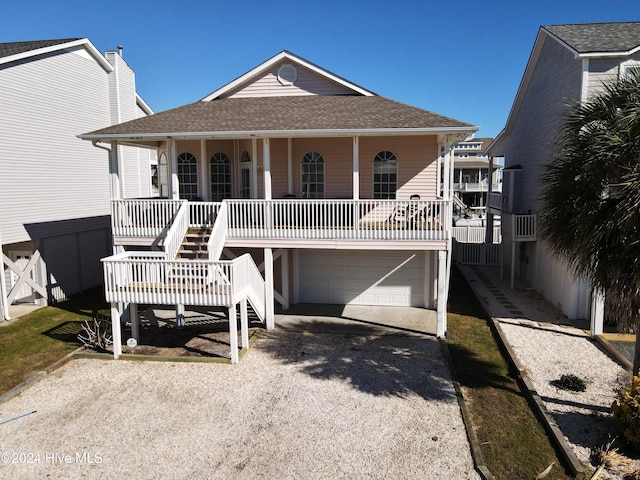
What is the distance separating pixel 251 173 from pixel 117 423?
32.1 feet

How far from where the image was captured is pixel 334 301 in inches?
659

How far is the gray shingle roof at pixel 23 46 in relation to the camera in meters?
15.9

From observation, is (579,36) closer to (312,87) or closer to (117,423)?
(312,87)

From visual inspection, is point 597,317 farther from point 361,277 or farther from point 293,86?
point 293,86

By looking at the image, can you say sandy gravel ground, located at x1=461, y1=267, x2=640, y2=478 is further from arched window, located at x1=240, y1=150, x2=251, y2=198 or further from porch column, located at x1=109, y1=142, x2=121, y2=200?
porch column, located at x1=109, y1=142, x2=121, y2=200

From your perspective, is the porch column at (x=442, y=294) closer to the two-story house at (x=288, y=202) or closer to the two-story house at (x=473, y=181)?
the two-story house at (x=288, y=202)

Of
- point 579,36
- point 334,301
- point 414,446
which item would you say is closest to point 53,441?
point 414,446

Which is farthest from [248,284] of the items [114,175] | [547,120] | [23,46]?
[23,46]

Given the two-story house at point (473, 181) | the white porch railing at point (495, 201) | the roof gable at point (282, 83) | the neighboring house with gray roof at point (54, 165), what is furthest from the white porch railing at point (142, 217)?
the two-story house at point (473, 181)

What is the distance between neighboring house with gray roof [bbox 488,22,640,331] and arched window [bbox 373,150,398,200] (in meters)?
4.54

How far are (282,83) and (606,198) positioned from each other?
486 inches

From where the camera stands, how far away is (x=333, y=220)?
1323cm

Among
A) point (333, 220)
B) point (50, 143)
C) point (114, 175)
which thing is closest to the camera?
point (333, 220)

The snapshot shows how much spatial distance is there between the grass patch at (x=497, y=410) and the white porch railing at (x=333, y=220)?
312 centimetres
